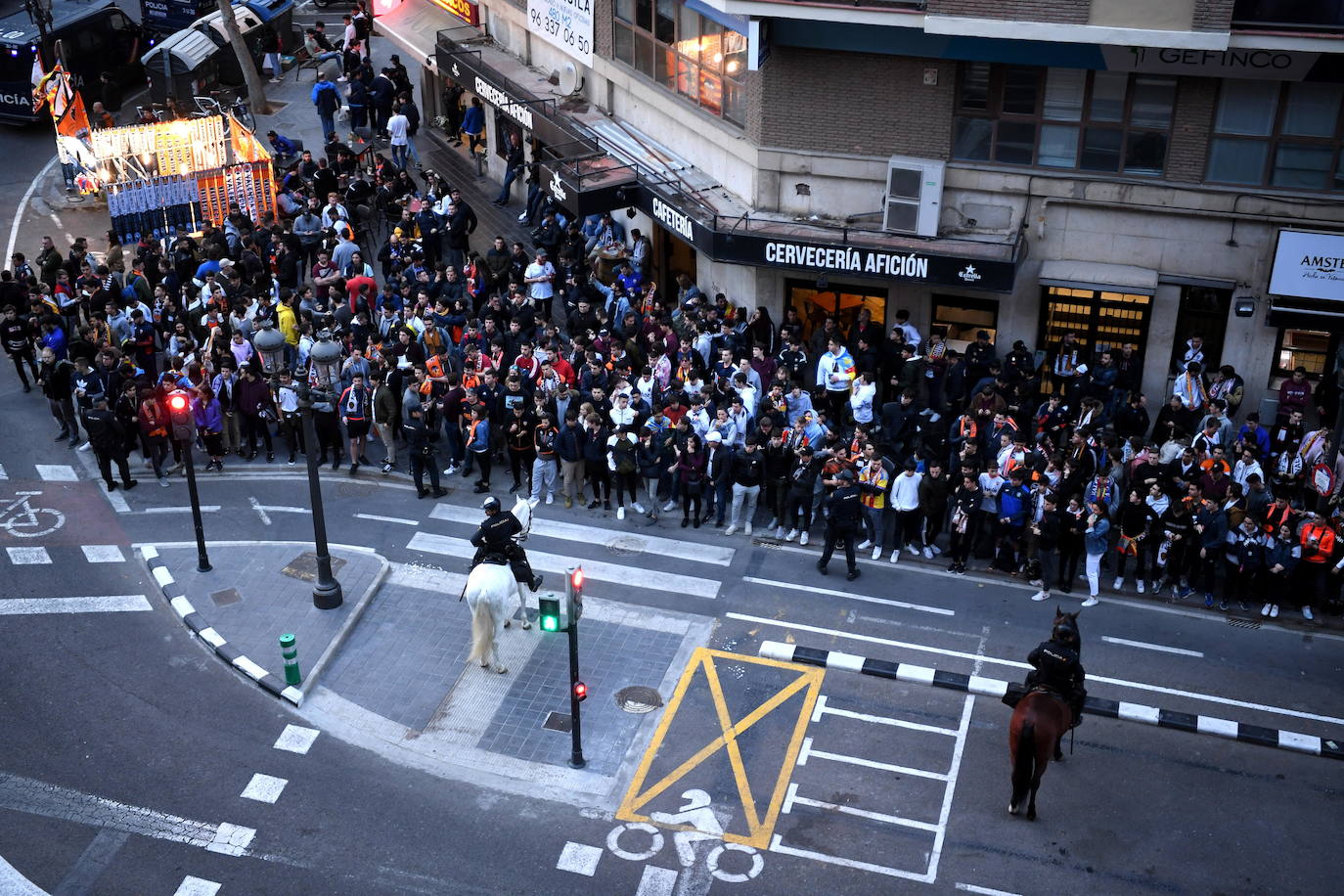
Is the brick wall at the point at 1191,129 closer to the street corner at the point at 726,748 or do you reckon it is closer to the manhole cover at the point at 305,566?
the street corner at the point at 726,748

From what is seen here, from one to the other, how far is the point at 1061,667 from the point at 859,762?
8.90 feet

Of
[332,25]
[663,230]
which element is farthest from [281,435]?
[332,25]

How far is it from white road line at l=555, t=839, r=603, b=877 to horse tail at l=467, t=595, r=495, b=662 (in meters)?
3.52

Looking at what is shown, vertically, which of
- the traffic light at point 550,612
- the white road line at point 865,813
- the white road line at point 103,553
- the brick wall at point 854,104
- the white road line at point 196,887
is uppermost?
the brick wall at point 854,104

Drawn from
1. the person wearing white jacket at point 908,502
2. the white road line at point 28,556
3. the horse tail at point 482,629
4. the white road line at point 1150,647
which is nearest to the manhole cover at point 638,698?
the horse tail at point 482,629

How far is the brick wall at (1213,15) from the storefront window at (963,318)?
600 cm

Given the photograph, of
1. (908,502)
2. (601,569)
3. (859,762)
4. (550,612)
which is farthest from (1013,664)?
(550,612)

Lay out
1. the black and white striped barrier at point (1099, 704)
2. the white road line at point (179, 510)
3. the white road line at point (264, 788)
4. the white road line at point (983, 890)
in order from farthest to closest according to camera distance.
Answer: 1. the white road line at point (179, 510)
2. the black and white striped barrier at point (1099, 704)
3. the white road line at point (264, 788)
4. the white road line at point (983, 890)

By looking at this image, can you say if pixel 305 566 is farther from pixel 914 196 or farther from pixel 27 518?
pixel 914 196

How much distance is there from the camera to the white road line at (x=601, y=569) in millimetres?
20672

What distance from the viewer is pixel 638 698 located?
1827cm

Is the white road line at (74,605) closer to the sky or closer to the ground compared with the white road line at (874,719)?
closer to the ground

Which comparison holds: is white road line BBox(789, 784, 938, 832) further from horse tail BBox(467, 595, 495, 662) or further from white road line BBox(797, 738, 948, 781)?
horse tail BBox(467, 595, 495, 662)

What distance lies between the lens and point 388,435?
23781 millimetres
